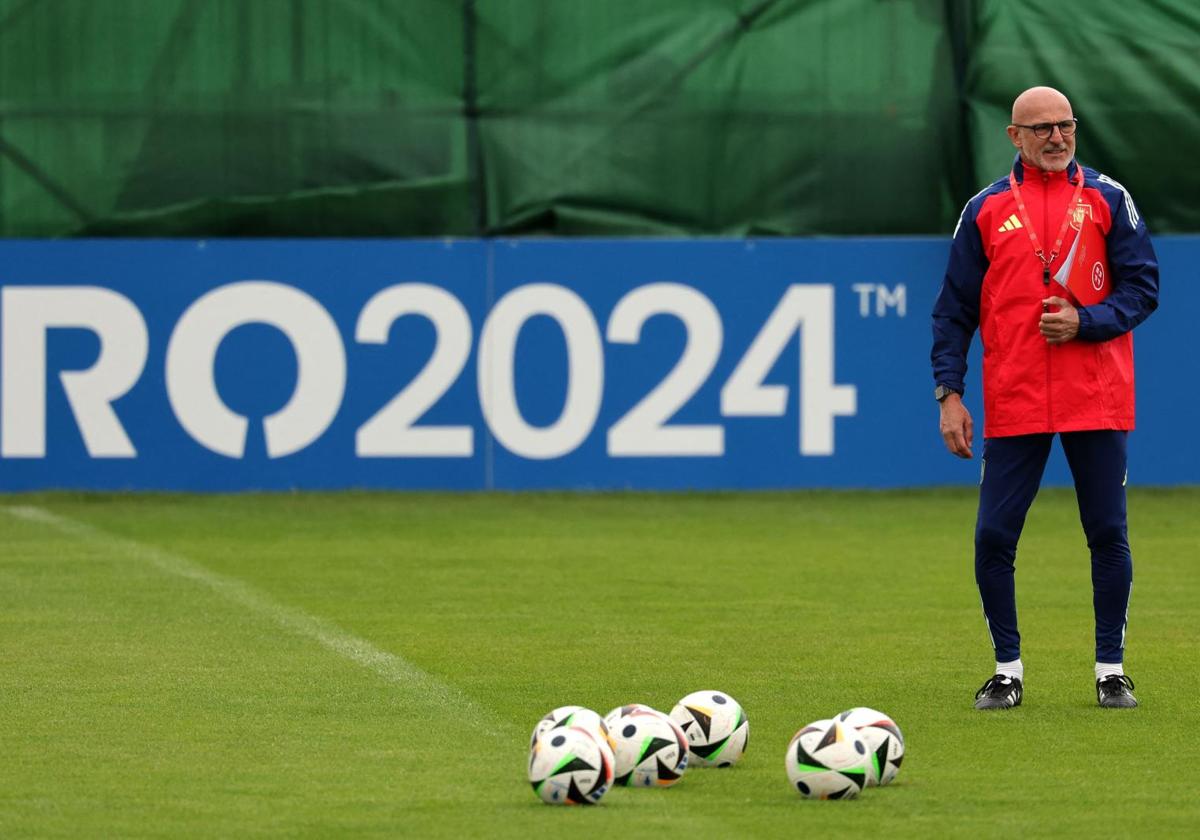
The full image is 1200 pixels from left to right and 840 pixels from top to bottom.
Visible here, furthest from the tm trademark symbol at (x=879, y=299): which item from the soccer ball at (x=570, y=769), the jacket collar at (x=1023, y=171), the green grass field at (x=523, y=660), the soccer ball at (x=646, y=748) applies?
the soccer ball at (x=570, y=769)

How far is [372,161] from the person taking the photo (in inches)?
687

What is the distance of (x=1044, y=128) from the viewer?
311 inches

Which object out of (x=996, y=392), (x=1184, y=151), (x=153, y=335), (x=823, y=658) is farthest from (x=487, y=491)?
(x=996, y=392)

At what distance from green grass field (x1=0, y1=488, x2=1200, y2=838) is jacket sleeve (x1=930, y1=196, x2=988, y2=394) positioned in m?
1.14

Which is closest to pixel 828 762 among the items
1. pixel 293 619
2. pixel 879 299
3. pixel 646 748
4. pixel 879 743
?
pixel 879 743

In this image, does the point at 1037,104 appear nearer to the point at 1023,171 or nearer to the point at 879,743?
the point at 1023,171

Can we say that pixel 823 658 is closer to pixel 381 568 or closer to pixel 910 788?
pixel 910 788

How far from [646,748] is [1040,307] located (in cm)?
235

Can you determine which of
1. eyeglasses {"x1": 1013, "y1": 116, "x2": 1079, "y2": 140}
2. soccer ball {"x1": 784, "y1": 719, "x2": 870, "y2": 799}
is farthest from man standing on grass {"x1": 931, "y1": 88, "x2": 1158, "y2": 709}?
soccer ball {"x1": 784, "y1": 719, "x2": 870, "y2": 799}

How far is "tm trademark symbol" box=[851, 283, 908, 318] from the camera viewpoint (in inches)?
670

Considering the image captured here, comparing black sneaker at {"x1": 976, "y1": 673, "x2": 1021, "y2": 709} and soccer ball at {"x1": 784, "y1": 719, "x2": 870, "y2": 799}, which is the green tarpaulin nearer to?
black sneaker at {"x1": 976, "y1": 673, "x2": 1021, "y2": 709}

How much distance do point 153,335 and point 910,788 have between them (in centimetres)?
1081

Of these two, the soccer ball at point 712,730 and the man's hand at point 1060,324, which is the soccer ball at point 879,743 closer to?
the soccer ball at point 712,730

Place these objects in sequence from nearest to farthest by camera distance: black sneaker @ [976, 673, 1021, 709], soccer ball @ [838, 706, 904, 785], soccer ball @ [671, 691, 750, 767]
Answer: soccer ball @ [838, 706, 904, 785]
soccer ball @ [671, 691, 750, 767]
black sneaker @ [976, 673, 1021, 709]
